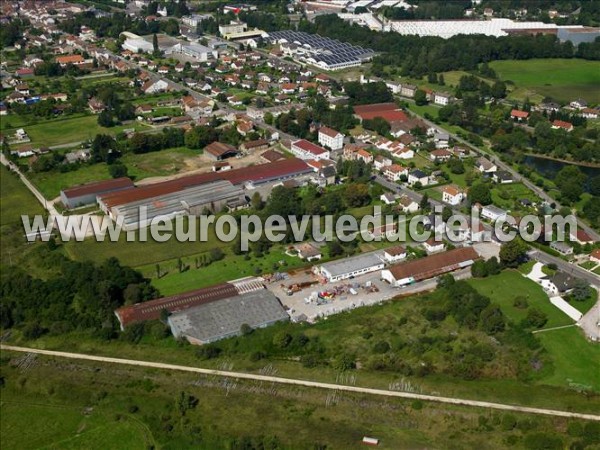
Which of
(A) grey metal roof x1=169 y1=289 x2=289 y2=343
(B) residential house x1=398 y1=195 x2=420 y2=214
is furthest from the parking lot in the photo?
(B) residential house x1=398 y1=195 x2=420 y2=214

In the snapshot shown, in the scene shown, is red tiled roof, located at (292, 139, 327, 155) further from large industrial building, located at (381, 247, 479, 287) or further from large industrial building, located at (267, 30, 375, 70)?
large industrial building, located at (267, 30, 375, 70)

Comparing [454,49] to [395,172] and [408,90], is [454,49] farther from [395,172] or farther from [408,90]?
[395,172]

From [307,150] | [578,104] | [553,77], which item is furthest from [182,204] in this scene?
[553,77]

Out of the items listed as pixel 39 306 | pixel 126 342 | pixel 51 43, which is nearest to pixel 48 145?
pixel 39 306

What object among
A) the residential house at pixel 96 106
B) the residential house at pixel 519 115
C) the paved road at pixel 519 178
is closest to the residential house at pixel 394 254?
the paved road at pixel 519 178

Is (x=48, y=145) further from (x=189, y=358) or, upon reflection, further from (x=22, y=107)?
(x=189, y=358)

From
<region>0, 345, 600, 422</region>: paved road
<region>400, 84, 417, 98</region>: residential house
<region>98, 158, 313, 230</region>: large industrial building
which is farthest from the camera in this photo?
<region>400, 84, 417, 98</region>: residential house
